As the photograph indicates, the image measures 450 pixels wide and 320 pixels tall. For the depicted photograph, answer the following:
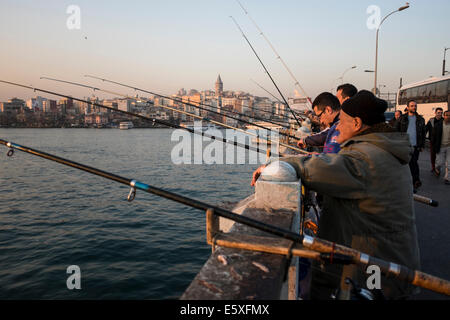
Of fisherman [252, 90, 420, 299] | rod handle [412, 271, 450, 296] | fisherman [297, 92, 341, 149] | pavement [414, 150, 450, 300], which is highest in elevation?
fisherman [297, 92, 341, 149]

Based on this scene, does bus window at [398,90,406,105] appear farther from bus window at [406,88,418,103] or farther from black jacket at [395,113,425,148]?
black jacket at [395,113,425,148]

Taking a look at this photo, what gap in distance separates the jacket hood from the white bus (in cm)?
1940

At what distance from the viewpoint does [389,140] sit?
71.4 inches

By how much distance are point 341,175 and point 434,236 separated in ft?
13.2

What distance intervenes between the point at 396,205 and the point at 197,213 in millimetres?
11465

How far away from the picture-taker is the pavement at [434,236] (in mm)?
3594

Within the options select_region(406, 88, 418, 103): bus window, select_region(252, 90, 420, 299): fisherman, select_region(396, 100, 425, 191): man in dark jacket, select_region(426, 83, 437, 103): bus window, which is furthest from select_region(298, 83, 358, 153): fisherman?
select_region(406, 88, 418, 103): bus window

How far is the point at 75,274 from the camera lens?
738 centimetres

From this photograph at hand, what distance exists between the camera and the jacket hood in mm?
1800

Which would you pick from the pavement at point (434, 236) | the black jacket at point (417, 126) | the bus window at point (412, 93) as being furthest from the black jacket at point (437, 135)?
the bus window at point (412, 93)

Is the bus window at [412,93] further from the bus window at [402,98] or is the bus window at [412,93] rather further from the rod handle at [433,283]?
the rod handle at [433,283]

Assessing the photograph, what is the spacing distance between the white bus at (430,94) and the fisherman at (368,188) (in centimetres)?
1939
